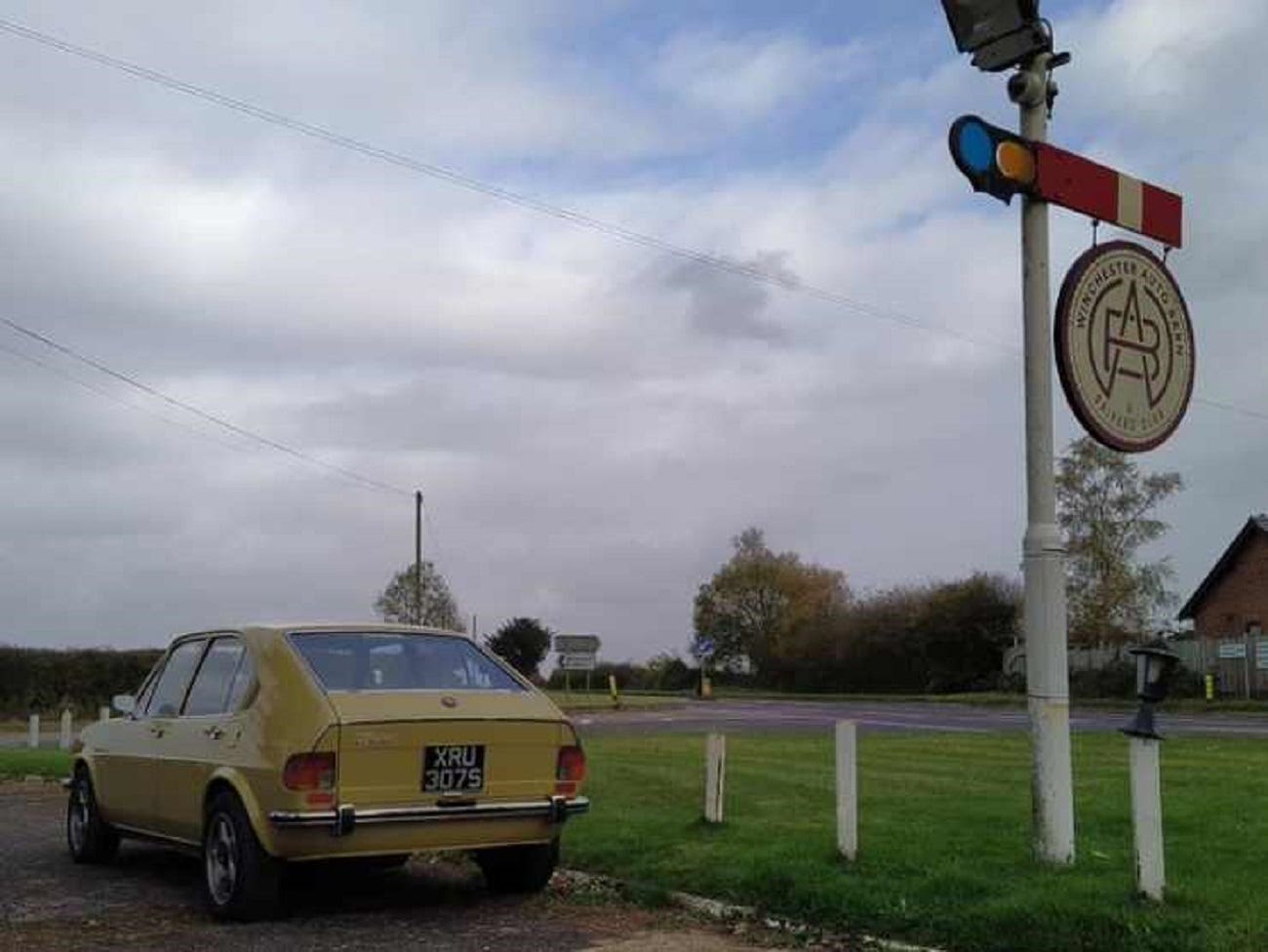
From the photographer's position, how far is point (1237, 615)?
50812 millimetres

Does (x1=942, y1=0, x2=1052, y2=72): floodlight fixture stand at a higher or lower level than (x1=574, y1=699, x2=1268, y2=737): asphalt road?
higher

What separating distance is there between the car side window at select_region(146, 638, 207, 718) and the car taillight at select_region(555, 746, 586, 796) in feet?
8.19

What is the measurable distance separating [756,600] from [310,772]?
70763 mm

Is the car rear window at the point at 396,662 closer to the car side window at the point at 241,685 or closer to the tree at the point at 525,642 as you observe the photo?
the car side window at the point at 241,685

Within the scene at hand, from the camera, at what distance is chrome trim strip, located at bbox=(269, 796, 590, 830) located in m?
7.03

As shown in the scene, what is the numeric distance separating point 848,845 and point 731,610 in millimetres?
69883

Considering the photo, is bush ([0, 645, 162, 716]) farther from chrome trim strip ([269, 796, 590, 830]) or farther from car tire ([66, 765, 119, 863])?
chrome trim strip ([269, 796, 590, 830])

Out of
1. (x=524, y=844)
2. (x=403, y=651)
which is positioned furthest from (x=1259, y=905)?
(x=403, y=651)

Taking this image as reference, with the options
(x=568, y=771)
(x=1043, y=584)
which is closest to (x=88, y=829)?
(x=568, y=771)

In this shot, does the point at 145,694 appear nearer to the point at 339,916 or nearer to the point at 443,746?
the point at 339,916

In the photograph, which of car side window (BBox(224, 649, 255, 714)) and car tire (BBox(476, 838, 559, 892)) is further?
car tire (BBox(476, 838, 559, 892))

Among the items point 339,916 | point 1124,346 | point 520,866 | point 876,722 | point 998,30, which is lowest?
point 339,916

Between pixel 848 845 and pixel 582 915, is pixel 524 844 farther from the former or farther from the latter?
pixel 848 845

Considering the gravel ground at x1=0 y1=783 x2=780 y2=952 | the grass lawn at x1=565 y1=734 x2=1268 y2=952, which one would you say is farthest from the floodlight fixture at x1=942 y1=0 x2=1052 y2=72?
the gravel ground at x1=0 y1=783 x2=780 y2=952
